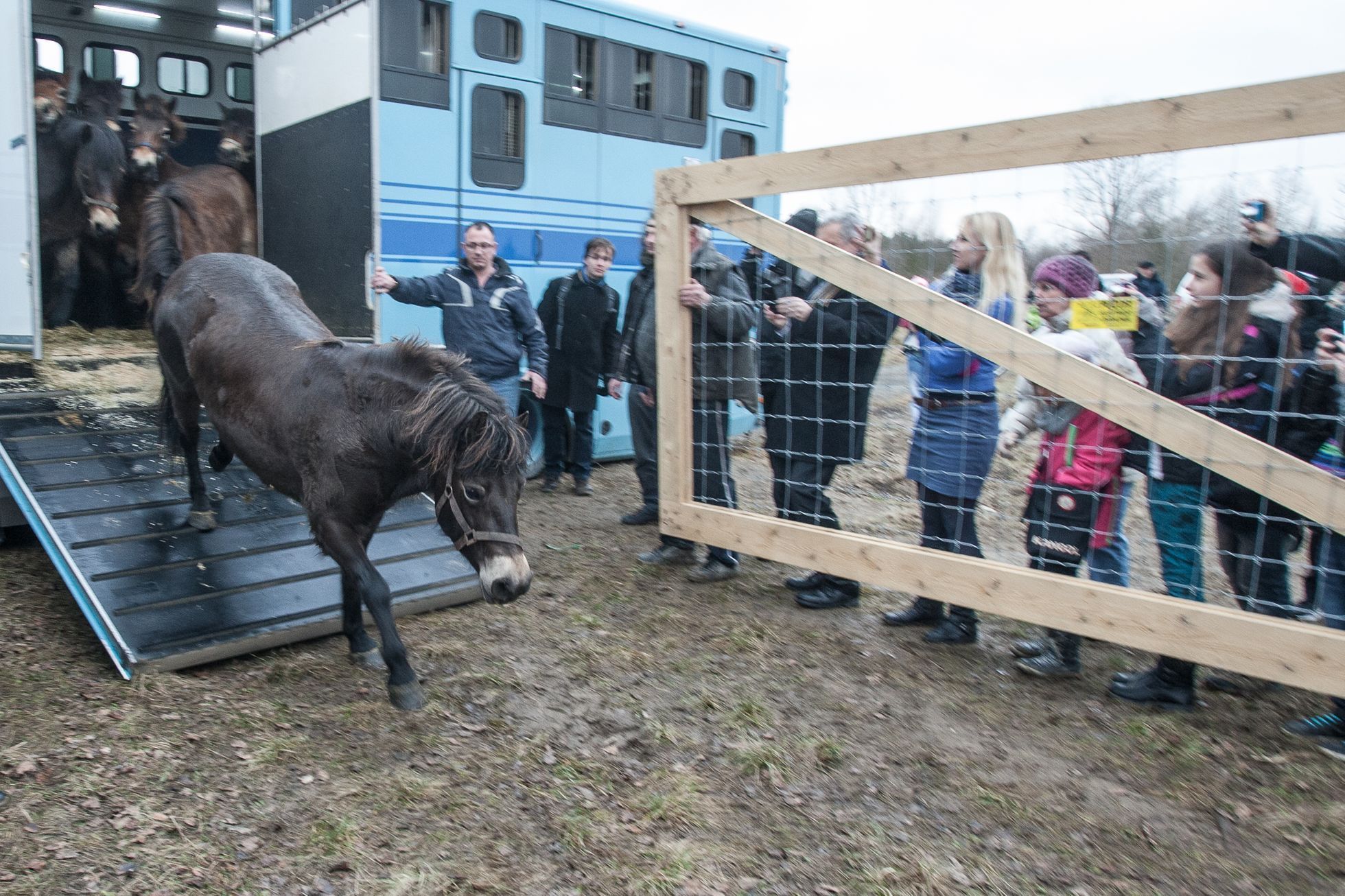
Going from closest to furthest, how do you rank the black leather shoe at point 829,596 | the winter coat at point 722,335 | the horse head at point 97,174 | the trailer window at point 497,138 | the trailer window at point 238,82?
the black leather shoe at point 829,596 → the winter coat at point 722,335 → the trailer window at point 497,138 → the horse head at point 97,174 → the trailer window at point 238,82

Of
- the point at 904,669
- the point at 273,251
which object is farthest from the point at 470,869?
the point at 273,251

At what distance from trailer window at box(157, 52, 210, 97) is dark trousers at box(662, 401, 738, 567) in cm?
714

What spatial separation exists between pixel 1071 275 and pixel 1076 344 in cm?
28

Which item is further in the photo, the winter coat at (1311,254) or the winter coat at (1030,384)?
the winter coat at (1030,384)

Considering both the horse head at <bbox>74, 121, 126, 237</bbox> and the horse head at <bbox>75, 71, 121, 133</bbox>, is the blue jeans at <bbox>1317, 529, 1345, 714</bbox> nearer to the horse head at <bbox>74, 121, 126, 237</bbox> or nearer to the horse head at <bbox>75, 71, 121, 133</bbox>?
the horse head at <bbox>74, 121, 126, 237</bbox>

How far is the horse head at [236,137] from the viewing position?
8227 mm

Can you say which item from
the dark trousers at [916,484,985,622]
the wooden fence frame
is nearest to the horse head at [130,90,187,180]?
the wooden fence frame

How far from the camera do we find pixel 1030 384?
152 inches

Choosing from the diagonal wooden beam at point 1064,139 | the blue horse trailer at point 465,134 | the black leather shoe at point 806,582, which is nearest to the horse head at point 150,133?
the blue horse trailer at point 465,134

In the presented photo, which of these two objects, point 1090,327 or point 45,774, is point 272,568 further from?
point 1090,327

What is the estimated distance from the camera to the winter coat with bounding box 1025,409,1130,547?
368 centimetres

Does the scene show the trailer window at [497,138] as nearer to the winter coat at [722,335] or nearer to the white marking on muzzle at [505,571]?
the winter coat at [722,335]

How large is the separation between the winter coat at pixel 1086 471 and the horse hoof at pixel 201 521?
3958 mm

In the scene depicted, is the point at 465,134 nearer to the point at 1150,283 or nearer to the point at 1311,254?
the point at 1150,283
